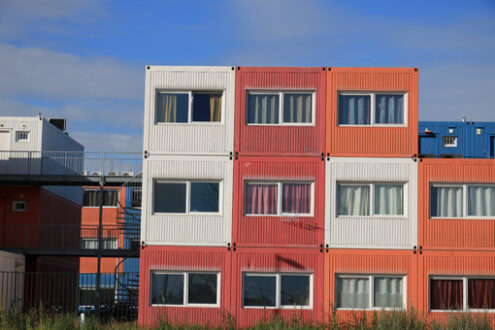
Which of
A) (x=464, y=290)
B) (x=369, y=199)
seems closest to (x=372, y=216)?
(x=369, y=199)

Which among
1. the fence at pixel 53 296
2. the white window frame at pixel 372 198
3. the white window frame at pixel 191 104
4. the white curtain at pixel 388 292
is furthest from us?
the fence at pixel 53 296

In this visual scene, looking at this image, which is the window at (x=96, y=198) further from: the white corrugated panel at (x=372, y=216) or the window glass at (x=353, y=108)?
the white corrugated panel at (x=372, y=216)

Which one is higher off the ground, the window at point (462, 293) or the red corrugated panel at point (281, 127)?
the red corrugated panel at point (281, 127)

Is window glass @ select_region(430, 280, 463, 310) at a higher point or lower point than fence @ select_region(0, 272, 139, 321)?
higher

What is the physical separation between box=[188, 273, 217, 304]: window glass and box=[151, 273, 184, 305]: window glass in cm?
30

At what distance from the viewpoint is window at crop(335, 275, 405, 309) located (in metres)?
24.5

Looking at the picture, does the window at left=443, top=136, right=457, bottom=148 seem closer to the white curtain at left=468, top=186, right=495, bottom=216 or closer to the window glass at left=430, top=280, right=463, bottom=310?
the white curtain at left=468, top=186, right=495, bottom=216

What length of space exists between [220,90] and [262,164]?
8.88 ft

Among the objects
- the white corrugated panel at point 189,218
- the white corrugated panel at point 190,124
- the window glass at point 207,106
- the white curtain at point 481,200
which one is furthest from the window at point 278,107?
the white curtain at point 481,200

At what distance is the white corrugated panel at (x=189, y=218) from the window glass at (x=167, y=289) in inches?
40.9

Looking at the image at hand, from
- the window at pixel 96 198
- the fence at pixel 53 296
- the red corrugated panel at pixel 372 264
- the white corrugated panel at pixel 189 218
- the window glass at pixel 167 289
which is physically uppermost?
the window at pixel 96 198

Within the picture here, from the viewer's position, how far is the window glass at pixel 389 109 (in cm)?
2533

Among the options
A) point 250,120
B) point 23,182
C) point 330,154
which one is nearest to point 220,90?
point 250,120

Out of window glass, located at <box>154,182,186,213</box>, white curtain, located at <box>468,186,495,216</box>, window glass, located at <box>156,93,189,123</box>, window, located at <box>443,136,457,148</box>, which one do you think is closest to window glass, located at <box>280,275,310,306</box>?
window glass, located at <box>154,182,186,213</box>
